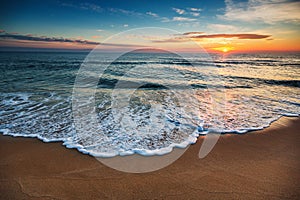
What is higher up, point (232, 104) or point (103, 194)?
point (232, 104)

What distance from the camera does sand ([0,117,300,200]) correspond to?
8.14 ft

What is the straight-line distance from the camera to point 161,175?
2865 mm

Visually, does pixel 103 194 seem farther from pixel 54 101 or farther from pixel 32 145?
pixel 54 101

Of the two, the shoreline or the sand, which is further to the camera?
the shoreline

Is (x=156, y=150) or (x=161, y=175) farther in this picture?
(x=156, y=150)

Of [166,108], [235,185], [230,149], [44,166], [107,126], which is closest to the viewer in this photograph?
[235,185]

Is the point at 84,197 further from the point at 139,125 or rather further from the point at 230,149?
the point at 230,149

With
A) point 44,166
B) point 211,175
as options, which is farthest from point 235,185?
point 44,166

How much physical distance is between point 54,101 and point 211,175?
6819mm

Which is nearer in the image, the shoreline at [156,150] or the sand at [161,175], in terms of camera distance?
the sand at [161,175]

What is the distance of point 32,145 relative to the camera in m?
3.83

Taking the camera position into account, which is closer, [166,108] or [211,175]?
[211,175]

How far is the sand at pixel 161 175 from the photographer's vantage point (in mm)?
2482

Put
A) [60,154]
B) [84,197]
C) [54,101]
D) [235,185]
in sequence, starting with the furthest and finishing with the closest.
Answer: [54,101] → [60,154] → [235,185] → [84,197]
